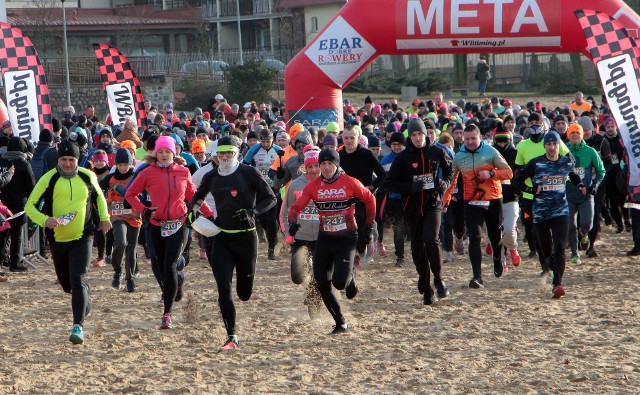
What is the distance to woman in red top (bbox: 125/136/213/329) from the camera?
9125 mm

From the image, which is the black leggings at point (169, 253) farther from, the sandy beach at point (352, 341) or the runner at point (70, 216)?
the runner at point (70, 216)

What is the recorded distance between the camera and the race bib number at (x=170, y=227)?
9117mm

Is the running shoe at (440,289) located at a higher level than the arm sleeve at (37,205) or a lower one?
lower

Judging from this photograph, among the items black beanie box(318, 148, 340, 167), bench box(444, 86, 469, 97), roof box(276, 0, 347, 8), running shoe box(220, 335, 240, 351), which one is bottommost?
running shoe box(220, 335, 240, 351)

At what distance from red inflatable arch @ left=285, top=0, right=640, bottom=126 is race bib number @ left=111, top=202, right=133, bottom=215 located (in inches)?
306

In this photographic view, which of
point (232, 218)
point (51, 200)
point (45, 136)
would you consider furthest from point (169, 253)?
point (45, 136)

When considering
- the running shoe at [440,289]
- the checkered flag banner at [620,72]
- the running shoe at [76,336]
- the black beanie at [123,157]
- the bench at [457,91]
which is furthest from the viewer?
the bench at [457,91]

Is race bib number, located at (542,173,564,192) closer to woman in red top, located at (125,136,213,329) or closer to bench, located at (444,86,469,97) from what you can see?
woman in red top, located at (125,136,213,329)

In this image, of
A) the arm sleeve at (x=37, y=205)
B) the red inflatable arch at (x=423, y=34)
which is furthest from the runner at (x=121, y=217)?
the red inflatable arch at (x=423, y=34)

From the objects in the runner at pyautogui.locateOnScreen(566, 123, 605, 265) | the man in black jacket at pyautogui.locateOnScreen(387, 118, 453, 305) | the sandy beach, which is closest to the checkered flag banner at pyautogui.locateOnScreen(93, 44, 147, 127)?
the sandy beach

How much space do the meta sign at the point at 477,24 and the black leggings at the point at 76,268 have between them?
10009 mm

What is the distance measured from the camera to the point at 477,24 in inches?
685

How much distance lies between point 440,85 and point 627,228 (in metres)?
28.6

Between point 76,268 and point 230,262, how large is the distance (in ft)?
4.30
